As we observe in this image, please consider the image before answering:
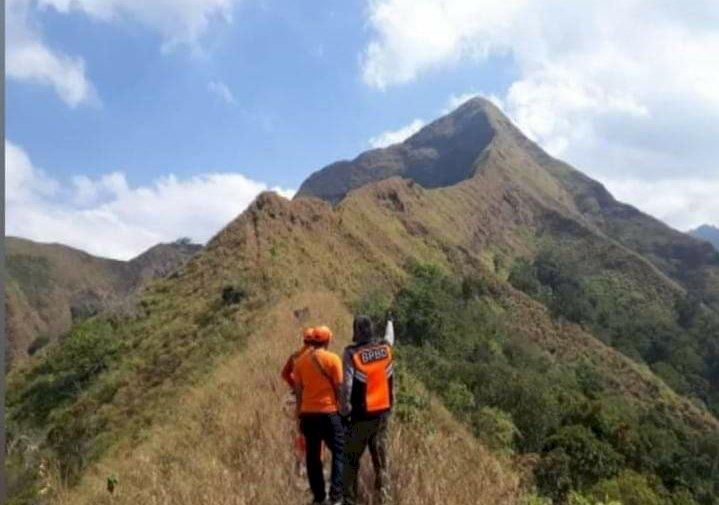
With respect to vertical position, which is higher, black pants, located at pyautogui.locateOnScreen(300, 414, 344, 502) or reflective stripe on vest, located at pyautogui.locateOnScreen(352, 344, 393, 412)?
reflective stripe on vest, located at pyautogui.locateOnScreen(352, 344, 393, 412)

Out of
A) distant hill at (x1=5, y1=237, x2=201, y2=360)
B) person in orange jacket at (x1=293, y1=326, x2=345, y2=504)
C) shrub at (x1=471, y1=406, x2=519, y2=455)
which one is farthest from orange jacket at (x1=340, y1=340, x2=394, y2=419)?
distant hill at (x1=5, y1=237, x2=201, y2=360)

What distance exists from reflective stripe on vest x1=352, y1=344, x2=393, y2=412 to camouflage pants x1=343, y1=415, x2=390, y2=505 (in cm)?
16

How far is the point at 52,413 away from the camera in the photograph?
99.0ft

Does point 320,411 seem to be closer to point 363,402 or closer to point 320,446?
point 320,446

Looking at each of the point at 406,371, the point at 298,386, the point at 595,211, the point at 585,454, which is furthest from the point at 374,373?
the point at 595,211

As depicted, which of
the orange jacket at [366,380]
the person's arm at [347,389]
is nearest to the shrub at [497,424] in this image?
the orange jacket at [366,380]

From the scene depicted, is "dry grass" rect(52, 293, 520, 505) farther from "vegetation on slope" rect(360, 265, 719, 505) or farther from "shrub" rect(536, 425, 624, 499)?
"shrub" rect(536, 425, 624, 499)

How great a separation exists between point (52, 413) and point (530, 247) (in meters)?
95.5

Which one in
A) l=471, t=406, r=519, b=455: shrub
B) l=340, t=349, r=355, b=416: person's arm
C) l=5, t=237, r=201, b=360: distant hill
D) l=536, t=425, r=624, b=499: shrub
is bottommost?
l=536, t=425, r=624, b=499: shrub

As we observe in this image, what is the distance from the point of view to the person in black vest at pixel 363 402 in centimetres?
787

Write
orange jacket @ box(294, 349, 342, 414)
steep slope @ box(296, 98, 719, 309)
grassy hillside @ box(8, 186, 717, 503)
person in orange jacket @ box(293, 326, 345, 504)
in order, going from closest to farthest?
person in orange jacket @ box(293, 326, 345, 504), orange jacket @ box(294, 349, 342, 414), grassy hillside @ box(8, 186, 717, 503), steep slope @ box(296, 98, 719, 309)

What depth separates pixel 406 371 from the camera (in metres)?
26.8

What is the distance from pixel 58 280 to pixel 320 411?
12334 cm

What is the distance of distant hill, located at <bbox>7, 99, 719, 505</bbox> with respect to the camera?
819 centimetres
